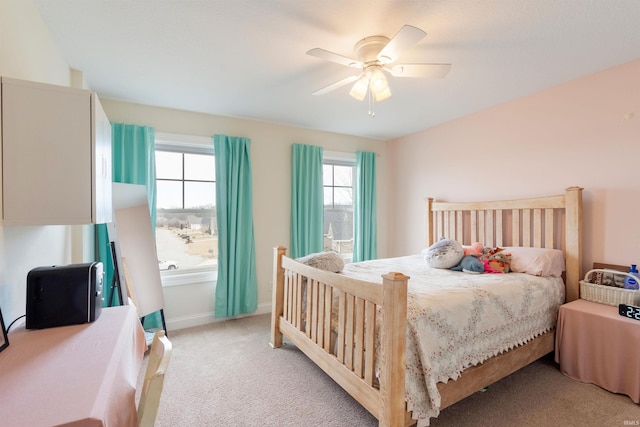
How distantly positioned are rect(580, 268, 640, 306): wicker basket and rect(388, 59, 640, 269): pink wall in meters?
0.23

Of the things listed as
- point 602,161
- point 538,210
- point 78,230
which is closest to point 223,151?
point 78,230

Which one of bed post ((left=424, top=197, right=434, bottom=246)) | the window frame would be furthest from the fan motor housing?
bed post ((left=424, top=197, right=434, bottom=246))

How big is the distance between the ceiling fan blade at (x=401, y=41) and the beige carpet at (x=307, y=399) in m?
2.21

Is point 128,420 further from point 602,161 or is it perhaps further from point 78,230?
point 602,161

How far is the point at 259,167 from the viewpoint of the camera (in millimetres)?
3625

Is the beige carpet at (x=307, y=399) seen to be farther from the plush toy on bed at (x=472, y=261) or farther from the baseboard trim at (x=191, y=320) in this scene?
the plush toy on bed at (x=472, y=261)

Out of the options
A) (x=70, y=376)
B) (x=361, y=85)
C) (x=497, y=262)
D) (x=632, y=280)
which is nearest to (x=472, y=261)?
(x=497, y=262)

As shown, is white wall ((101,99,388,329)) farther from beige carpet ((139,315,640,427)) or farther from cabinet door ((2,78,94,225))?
cabinet door ((2,78,94,225))

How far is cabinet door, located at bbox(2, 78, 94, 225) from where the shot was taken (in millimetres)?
1185

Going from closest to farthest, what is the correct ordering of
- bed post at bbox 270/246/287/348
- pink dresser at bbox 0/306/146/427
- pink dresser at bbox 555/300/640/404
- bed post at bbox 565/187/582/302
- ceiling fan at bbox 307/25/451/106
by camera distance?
pink dresser at bbox 0/306/146/427 < ceiling fan at bbox 307/25/451/106 < pink dresser at bbox 555/300/640/404 < bed post at bbox 565/187/582/302 < bed post at bbox 270/246/287/348

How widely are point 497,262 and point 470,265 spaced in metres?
0.24

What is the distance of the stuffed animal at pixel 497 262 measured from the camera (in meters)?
2.60

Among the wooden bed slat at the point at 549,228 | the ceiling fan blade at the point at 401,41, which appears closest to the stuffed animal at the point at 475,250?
the wooden bed slat at the point at 549,228

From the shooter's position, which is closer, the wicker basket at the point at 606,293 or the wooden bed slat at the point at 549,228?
the wicker basket at the point at 606,293
